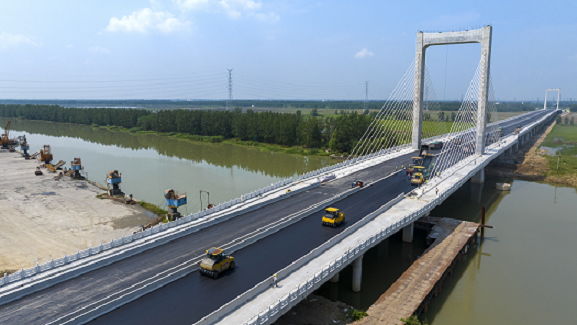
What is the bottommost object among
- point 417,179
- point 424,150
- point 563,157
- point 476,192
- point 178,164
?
point 476,192

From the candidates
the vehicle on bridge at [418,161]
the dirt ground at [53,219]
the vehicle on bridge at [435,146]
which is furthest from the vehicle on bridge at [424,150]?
the dirt ground at [53,219]

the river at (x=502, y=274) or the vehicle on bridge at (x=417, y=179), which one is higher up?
the vehicle on bridge at (x=417, y=179)

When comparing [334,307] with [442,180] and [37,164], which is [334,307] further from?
[37,164]

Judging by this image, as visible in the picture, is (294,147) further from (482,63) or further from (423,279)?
(423,279)

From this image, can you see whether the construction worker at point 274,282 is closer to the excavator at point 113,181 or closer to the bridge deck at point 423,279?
the bridge deck at point 423,279

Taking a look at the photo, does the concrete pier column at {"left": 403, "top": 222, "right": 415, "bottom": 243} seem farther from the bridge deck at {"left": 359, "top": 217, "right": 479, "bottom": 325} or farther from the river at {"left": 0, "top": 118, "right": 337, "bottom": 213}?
the river at {"left": 0, "top": 118, "right": 337, "bottom": 213}

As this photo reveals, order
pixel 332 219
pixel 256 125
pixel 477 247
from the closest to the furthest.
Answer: pixel 332 219
pixel 477 247
pixel 256 125

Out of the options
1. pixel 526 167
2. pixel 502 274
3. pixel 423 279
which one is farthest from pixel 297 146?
pixel 423 279

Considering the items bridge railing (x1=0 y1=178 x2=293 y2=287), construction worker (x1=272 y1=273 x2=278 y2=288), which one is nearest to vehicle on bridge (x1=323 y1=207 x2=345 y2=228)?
bridge railing (x1=0 y1=178 x2=293 y2=287)
